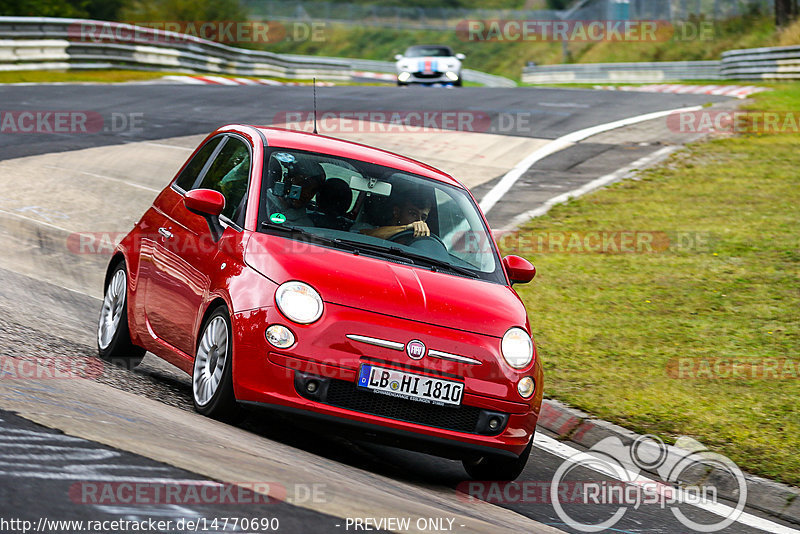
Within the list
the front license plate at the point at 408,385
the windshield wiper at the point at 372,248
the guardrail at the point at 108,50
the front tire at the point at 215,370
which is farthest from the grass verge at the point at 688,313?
the guardrail at the point at 108,50

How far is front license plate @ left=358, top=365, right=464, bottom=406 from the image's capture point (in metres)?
5.50

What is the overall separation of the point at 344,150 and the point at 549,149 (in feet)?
40.0

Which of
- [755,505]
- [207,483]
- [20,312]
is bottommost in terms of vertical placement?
[755,505]

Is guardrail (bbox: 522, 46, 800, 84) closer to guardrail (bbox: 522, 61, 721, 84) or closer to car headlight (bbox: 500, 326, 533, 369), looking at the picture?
guardrail (bbox: 522, 61, 721, 84)

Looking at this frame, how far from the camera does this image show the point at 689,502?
636 cm

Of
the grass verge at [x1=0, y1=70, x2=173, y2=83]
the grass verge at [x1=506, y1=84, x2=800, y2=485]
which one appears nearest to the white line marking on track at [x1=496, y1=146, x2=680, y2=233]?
the grass verge at [x1=506, y1=84, x2=800, y2=485]

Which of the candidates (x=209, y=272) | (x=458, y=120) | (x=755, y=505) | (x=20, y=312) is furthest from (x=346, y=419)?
(x=458, y=120)

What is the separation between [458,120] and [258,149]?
14.8 meters

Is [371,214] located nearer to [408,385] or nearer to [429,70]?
[408,385]

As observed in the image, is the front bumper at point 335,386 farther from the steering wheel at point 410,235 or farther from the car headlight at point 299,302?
the steering wheel at point 410,235

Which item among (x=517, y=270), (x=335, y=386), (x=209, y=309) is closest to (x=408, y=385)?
(x=335, y=386)

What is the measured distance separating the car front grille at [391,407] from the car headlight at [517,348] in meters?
0.36

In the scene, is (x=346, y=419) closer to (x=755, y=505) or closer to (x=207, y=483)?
(x=207, y=483)

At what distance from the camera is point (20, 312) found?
7871 millimetres
